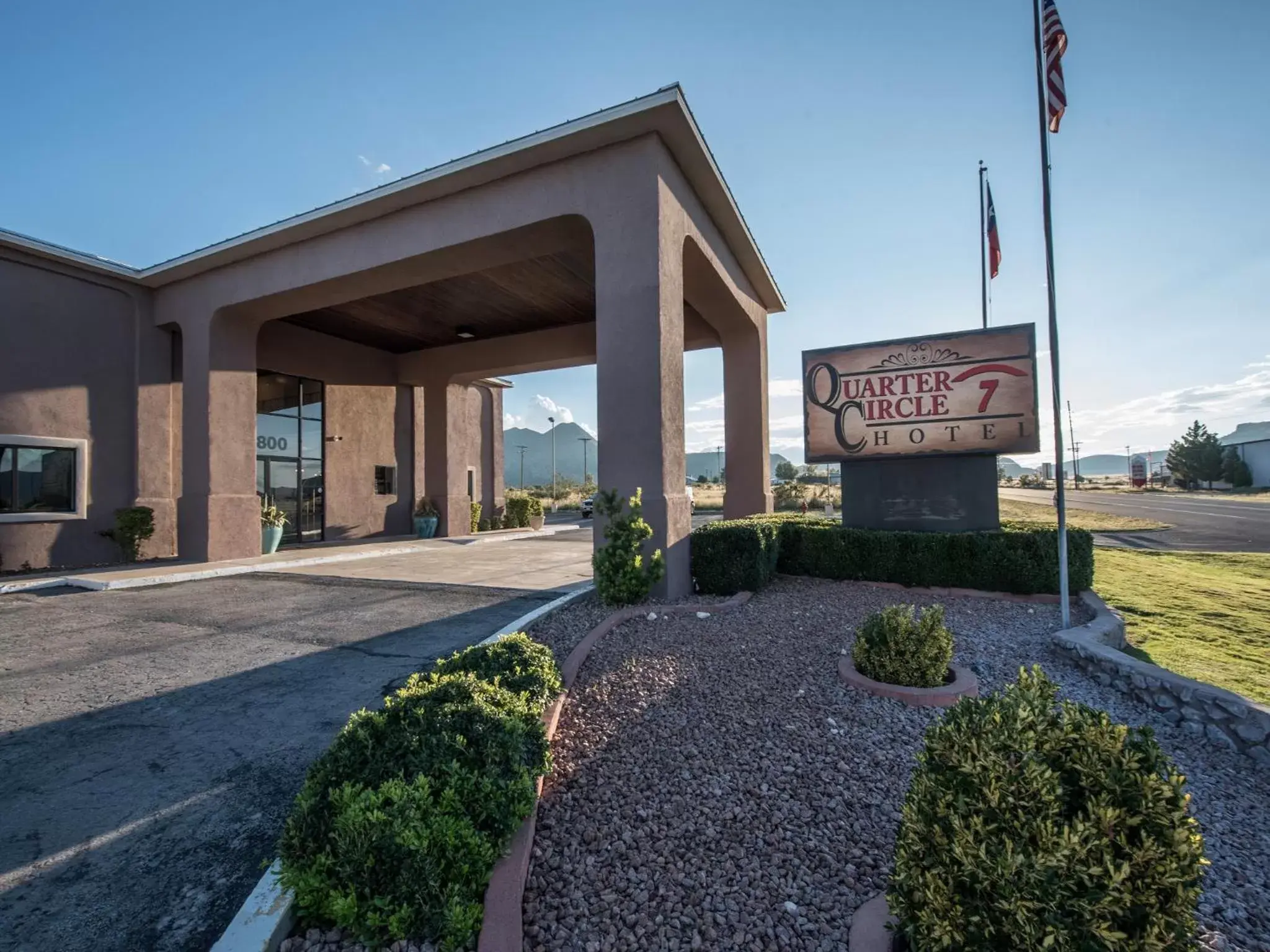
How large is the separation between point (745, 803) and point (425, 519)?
53.4 ft

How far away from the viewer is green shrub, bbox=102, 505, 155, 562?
1151 cm

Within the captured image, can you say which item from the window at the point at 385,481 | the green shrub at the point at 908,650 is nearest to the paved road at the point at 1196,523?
the green shrub at the point at 908,650

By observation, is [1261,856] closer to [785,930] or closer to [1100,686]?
[1100,686]

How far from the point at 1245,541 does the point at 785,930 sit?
66.0 feet

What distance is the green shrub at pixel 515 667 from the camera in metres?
3.39

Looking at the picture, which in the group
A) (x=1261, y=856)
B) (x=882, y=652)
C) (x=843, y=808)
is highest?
(x=882, y=652)

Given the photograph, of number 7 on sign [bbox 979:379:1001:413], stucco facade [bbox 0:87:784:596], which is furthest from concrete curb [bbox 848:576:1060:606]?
stucco facade [bbox 0:87:784:596]

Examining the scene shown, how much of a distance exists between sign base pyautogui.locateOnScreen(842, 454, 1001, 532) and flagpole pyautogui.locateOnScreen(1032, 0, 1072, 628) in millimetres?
1702

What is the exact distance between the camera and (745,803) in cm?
287

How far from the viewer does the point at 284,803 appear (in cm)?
297

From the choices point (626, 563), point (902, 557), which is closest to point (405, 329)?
point (626, 563)

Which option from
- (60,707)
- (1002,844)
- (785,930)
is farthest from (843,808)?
(60,707)

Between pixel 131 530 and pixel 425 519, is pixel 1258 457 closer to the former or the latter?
pixel 425 519

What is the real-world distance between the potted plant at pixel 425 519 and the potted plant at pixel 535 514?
13.2ft
